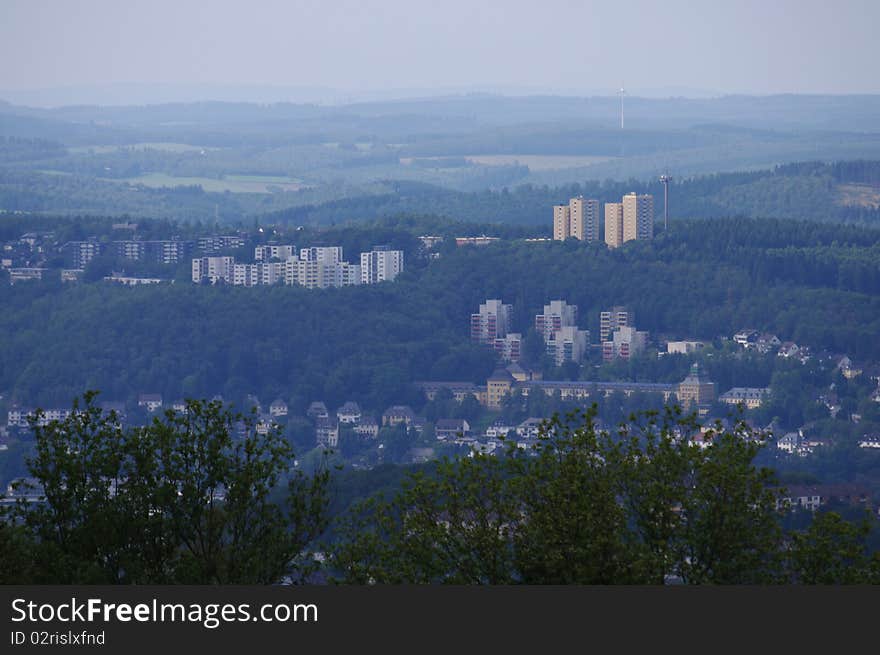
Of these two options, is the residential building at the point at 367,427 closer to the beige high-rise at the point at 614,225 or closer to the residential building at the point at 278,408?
the residential building at the point at 278,408

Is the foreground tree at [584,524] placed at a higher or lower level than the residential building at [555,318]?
higher

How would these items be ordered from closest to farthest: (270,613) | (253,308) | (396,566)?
(270,613)
(396,566)
(253,308)

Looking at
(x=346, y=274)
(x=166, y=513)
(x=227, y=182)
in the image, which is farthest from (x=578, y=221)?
(x=166, y=513)

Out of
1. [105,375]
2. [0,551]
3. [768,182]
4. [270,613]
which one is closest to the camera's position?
[270,613]

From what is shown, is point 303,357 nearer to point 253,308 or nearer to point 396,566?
point 253,308

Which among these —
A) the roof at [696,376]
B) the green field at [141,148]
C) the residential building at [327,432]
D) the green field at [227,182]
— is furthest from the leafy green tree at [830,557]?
the green field at [141,148]

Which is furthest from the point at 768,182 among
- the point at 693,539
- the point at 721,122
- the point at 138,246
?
the point at 693,539

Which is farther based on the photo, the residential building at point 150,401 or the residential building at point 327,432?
the residential building at point 150,401

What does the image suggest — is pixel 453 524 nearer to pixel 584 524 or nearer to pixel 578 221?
pixel 584 524
